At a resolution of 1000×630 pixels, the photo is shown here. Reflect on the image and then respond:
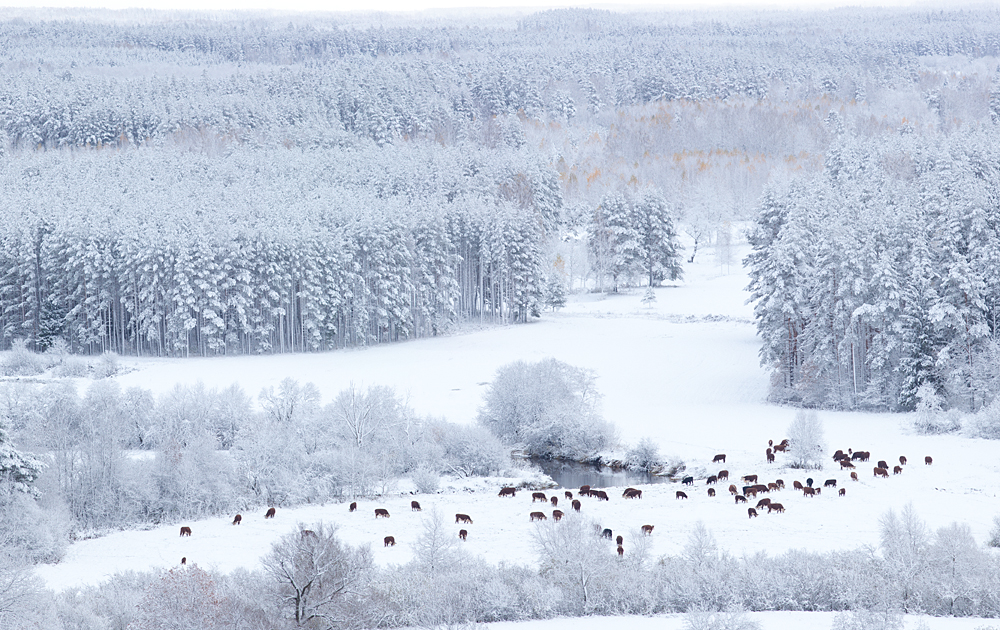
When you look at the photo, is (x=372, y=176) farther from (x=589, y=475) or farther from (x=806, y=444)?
(x=806, y=444)

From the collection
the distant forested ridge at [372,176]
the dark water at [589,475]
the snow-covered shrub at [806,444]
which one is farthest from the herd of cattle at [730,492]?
the distant forested ridge at [372,176]

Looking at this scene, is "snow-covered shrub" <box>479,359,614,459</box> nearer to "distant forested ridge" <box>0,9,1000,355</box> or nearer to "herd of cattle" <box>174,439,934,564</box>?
"herd of cattle" <box>174,439,934,564</box>

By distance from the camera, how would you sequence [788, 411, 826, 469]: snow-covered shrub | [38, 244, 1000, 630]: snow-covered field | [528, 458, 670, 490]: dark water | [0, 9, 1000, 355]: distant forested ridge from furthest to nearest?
1. [0, 9, 1000, 355]: distant forested ridge
2. [528, 458, 670, 490]: dark water
3. [788, 411, 826, 469]: snow-covered shrub
4. [38, 244, 1000, 630]: snow-covered field

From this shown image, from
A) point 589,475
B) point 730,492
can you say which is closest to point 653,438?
point 589,475

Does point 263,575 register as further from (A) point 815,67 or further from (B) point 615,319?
(A) point 815,67

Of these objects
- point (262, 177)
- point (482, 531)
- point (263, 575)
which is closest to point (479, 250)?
point (262, 177)

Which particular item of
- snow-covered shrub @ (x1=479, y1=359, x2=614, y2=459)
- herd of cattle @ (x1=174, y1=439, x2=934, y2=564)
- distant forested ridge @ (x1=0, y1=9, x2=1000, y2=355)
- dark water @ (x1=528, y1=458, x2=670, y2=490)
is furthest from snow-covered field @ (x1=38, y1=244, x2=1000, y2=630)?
distant forested ridge @ (x1=0, y1=9, x2=1000, y2=355)
